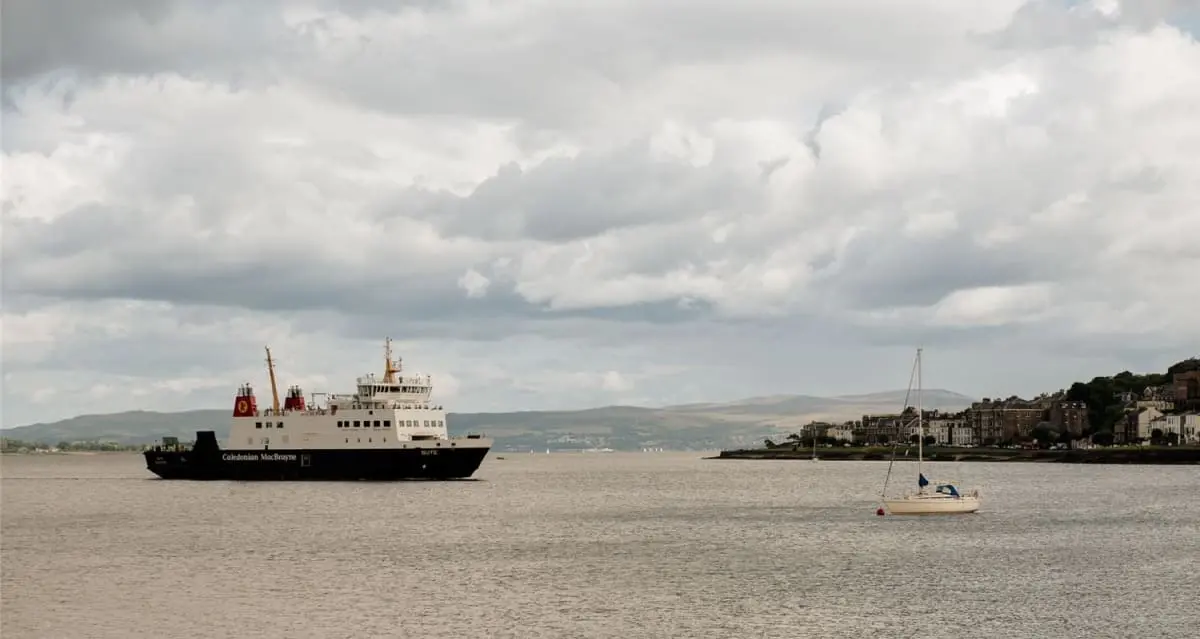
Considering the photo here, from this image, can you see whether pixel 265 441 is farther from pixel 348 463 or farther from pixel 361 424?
pixel 361 424

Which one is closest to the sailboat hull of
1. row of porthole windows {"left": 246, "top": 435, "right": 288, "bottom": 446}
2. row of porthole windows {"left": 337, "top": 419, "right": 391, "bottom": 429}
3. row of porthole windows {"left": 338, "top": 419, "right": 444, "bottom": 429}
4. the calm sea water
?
the calm sea water

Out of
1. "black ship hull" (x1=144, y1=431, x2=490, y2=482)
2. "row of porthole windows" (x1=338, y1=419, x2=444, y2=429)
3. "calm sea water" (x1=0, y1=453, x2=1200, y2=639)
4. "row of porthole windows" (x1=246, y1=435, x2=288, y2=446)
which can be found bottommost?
"calm sea water" (x1=0, y1=453, x2=1200, y2=639)

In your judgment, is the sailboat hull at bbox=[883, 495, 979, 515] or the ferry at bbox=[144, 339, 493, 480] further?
the ferry at bbox=[144, 339, 493, 480]

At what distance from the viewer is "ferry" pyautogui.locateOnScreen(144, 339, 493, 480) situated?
370 feet

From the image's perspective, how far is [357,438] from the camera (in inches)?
4476

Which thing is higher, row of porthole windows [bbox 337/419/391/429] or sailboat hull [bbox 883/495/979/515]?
row of porthole windows [bbox 337/419/391/429]

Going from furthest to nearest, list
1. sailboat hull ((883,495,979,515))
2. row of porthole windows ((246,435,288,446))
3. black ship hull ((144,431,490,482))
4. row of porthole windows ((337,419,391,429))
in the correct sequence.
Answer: row of porthole windows ((246,435,288,446)) → black ship hull ((144,431,490,482)) → row of porthole windows ((337,419,391,429)) → sailboat hull ((883,495,979,515))

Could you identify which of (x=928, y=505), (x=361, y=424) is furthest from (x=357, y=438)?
(x=928, y=505)

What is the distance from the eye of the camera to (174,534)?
73562 millimetres

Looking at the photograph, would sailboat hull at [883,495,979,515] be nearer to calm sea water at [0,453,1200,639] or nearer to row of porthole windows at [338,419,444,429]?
calm sea water at [0,453,1200,639]

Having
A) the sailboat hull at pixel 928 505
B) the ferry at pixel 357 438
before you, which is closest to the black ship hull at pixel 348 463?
the ferry at pixel 357 438

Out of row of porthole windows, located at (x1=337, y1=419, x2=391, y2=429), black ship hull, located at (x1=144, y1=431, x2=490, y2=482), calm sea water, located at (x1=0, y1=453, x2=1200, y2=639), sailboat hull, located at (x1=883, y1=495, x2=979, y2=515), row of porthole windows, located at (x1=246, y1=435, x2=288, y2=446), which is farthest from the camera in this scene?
row of porthole windows, located at (x1=246, y1=435, x2=288, y2=446)

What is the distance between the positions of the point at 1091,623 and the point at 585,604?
16303mm

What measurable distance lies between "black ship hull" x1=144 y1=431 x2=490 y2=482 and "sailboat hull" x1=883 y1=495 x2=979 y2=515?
136 feet
